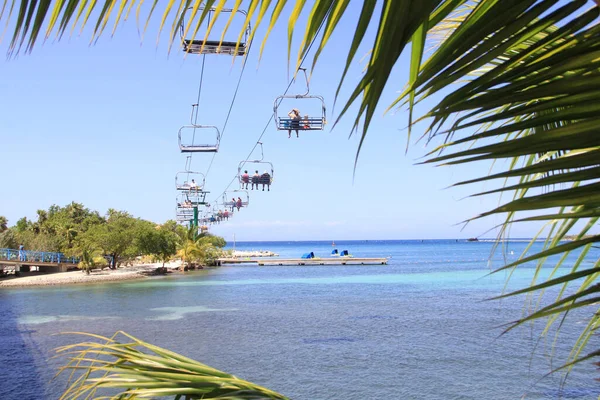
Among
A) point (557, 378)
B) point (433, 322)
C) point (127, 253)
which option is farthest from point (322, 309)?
point (127, 253)

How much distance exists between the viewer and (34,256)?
199 feet

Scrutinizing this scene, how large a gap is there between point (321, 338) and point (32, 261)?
1729 inches

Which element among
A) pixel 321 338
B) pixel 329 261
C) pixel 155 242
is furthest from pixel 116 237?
pixel 321 338

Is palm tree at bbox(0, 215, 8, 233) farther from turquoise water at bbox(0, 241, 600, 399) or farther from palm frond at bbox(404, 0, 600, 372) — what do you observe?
palm frond at bbox(404, 0, 600, 372)

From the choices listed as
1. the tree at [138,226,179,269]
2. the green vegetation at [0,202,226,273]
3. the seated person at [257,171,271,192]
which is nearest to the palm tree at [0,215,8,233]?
the green vegetation at [0,202,226,273]

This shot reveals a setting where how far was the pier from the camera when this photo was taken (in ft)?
182

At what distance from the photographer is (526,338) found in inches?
1093

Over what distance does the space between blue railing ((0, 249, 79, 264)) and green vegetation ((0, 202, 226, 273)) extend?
137 centimetres

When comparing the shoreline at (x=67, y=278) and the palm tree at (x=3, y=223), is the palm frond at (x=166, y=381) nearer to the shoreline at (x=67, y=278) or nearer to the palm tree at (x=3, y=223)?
the shoreline at (x=67, y=278)

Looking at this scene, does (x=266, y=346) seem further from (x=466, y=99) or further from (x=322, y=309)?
(x=466, y=99)

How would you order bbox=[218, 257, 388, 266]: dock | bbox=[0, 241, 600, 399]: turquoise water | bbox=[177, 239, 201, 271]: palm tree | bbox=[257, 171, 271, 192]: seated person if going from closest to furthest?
bbox=[0, 241, 600, 399]: turquoise water < bbox=[257, 171, 271, 192]: seated person < bbox=[177, 239, 201, 271]: palm tree < bbox=[218, 257, 388, 266]: dock

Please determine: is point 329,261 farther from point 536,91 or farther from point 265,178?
point 536,91

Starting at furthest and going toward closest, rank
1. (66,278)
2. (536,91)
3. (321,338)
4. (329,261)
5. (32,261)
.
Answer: (329,261)
(32,261)
(66,278)
(321,338)
(536,91)

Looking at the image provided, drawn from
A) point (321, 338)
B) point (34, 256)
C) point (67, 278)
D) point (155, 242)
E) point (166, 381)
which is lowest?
point (321, 338)
